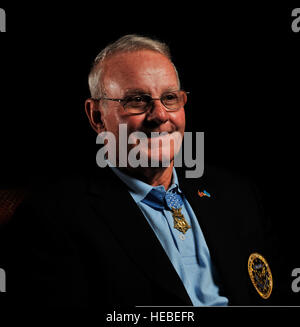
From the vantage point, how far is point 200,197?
6.66 feet

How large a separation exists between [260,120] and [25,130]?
4.59 feet

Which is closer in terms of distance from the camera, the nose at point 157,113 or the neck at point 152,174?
the nose at point 157,113

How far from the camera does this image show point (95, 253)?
1.71 m

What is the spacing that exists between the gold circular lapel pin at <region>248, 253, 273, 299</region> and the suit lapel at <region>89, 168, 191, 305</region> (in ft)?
1.26

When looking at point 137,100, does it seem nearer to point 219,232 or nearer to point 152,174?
point 152,174

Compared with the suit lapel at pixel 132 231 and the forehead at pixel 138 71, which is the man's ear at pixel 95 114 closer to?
the forehead at pixel 138 71

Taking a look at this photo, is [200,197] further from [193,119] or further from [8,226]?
[8,226]

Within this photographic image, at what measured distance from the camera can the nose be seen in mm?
1771

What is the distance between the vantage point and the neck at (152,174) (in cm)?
188

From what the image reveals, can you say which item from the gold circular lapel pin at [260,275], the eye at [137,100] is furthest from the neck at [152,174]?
the gold circular lapel pin at [260,275]

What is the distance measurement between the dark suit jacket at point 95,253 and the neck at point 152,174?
77mm

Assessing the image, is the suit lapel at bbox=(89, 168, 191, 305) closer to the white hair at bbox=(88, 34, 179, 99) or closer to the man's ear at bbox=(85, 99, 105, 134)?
the man's ear at bbox=(85, 99, 105, 134)

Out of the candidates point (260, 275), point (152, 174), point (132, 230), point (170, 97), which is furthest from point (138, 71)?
point (260, 275)

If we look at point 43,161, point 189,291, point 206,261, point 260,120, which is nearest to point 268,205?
point 260,120
